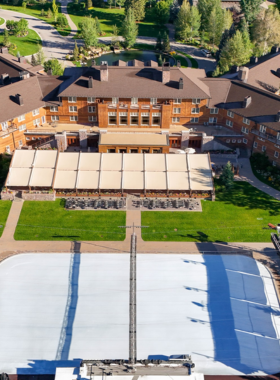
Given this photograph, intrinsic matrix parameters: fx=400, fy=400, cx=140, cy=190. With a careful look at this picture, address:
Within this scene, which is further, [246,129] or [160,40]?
[160,40]

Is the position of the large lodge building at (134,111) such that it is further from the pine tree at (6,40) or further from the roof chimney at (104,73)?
the pine tree at (6,40)

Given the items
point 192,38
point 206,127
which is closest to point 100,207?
point 206,127

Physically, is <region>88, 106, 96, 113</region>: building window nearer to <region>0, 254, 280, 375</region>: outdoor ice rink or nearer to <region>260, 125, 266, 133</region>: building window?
<region>260, 125, 266, 133</region>: building window

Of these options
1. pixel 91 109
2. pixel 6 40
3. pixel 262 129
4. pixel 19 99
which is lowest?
pixel 262 129

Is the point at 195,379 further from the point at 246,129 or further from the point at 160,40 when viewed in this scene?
the point at 160,40

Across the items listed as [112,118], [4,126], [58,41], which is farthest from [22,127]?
[58,41]

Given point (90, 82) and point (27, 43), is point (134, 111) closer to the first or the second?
point (90, 82)

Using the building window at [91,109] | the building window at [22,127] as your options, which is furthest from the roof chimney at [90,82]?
the building window at [22,127]
